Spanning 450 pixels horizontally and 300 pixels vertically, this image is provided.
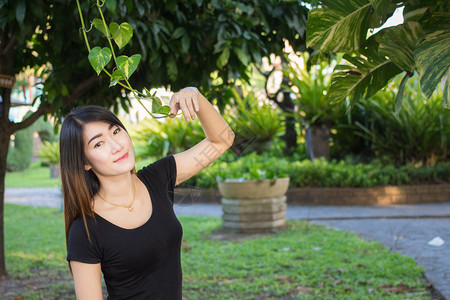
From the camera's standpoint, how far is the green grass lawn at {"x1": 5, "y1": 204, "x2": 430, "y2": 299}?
3.98m

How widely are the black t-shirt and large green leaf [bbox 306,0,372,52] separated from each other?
31.7 inches

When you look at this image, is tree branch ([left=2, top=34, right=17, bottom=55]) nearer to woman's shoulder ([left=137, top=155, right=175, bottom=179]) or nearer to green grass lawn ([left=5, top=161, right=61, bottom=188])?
woman's shoulder ([left=137, top=155, right=175, bottom=179])

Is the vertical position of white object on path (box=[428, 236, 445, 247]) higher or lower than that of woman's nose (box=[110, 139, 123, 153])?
lower

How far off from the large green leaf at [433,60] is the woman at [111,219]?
2.38ft

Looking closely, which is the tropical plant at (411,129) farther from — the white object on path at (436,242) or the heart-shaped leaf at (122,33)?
the heart-shaped leaf at (122,33)

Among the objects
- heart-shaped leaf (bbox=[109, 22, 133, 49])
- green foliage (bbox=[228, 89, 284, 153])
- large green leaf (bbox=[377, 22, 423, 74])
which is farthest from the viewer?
green foliage (bbox=[228, 89, 284, 153])

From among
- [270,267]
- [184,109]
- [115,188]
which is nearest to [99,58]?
[184,109]

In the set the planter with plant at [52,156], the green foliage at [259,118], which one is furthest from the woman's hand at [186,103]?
the planter with plant at [52,156]

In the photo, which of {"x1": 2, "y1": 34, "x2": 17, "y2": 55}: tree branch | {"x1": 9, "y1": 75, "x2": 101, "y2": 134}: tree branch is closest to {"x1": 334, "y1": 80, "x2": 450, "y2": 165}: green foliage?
{"x1": 9, "y1": 75, "x2": 101, "y2": 134}: tree branch

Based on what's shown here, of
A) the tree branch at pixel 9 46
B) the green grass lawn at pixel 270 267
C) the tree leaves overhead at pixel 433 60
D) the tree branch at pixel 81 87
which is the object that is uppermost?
the tree branch at pixel 9 46

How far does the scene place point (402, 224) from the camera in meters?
6.55

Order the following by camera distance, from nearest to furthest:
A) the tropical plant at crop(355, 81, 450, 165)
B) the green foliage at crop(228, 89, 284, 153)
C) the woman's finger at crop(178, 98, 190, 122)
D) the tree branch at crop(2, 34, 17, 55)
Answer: the woman's finger at crop(178, 98, 190, 122) → the tree branch at crop(2, 34, 17, 55) → the tropical plant at crop(355, 81, 450, 165) → the green foliage at crop(228, 89, 284, 153)

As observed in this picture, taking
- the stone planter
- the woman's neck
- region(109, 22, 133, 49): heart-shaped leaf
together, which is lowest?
the stone planter

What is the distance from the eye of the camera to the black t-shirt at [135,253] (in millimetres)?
1652
